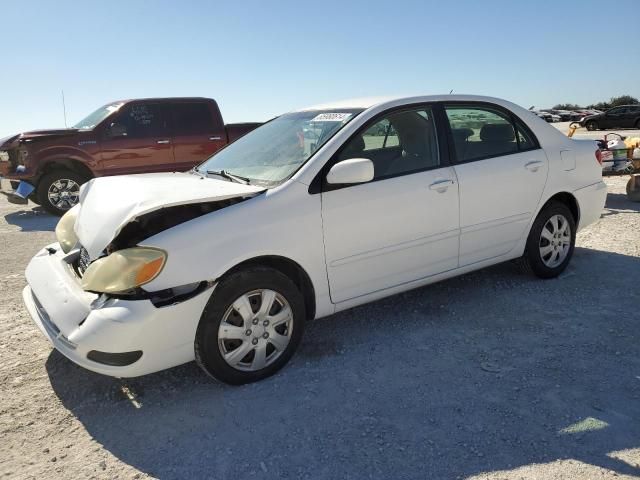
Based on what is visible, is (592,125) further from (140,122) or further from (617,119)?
(140,122)

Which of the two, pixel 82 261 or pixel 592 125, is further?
pixel 592 125

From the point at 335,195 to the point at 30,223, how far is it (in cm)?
718

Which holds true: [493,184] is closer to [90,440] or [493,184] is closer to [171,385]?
[171,385]

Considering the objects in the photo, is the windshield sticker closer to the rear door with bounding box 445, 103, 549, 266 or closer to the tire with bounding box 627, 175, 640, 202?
the rear door with bounding box 445, 103, 549, 266

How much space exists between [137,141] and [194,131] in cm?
104

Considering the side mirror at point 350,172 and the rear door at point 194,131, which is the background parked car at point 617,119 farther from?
the side mirror at point 350,172

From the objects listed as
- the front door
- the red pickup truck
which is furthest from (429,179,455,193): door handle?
the red pickup truck

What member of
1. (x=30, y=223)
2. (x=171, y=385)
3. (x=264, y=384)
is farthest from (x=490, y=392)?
(x=30, y=223)

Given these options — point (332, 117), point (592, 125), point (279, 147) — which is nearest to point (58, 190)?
point (279, 147)

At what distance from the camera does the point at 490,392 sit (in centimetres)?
295

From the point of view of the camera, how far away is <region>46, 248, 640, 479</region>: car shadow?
8.05 ft

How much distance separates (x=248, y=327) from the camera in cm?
305

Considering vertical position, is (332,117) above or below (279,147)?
above

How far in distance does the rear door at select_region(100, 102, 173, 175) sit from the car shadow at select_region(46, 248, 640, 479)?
6.48 m
